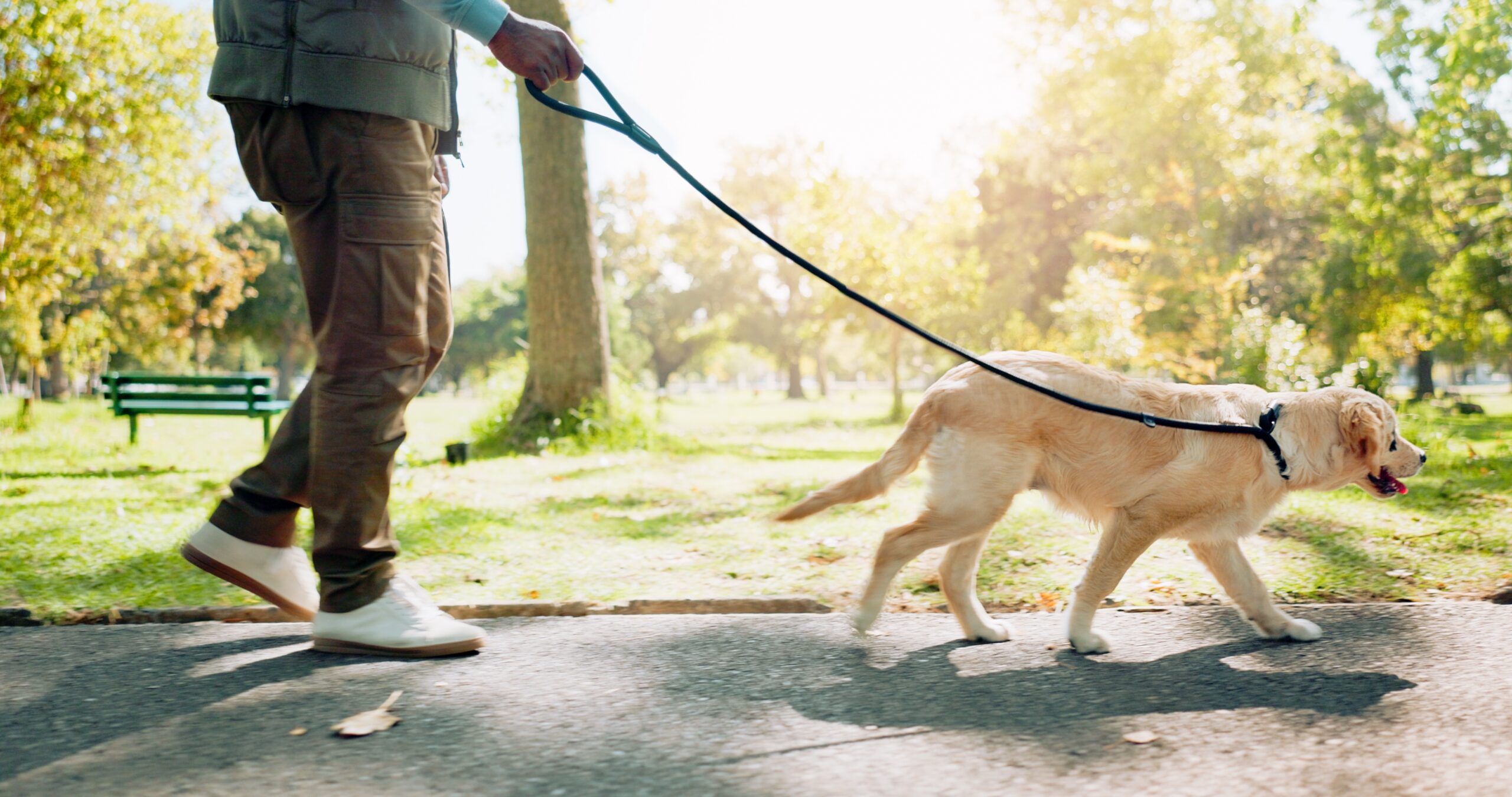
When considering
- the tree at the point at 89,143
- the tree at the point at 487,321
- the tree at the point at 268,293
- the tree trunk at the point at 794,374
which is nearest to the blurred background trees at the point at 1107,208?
the tree at the point at 89,143

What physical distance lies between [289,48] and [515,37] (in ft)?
2.05

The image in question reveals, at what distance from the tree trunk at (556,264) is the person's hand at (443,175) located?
7.23 m

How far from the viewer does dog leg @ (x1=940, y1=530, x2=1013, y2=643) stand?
3.25 m

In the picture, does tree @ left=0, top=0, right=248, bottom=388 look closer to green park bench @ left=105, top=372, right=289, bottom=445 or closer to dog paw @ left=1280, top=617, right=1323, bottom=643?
green park bench @ left=105, top=372, right=289, bottom=445

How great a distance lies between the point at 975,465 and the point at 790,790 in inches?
57.2

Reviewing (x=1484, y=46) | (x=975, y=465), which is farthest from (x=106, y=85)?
(x=1484, y=46)

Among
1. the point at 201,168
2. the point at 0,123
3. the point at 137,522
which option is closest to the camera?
the point at 137,522

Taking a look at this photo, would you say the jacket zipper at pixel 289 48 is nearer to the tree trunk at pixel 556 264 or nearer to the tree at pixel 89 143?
the tree trunk at pixel 556 264

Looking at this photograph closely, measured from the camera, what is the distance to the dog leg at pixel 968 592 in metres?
3.25

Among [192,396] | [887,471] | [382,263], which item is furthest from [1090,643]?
[192,396]

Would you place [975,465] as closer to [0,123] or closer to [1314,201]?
[0,123]

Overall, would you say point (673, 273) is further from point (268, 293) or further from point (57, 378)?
point (57, 378)

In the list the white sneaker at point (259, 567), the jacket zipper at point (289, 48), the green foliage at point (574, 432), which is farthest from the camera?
the green foliage at point (574, 432)

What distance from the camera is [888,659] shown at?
9.89 ft
